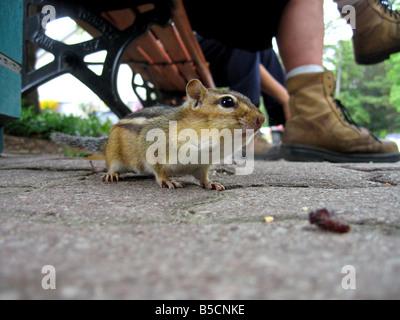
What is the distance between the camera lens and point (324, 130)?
2.49m

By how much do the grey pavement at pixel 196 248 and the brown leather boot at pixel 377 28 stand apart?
2346mm

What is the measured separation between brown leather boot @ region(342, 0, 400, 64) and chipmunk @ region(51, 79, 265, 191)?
203cm

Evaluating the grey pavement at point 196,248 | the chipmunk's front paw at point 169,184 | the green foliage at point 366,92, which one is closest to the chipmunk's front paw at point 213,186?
the chipmunk's front paw at point 169,184

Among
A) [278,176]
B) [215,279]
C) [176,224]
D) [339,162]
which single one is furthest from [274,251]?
[339,162]

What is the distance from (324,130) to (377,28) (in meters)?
1.19

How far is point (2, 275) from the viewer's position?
0.45 metres

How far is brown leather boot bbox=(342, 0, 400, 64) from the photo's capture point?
9.05 ft

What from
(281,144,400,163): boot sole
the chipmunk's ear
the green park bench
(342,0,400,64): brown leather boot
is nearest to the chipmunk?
the chipmunk's ear

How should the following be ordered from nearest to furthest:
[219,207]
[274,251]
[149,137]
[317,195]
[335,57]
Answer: [274,251], [219,207], [317,195], [149,137], [335,57]

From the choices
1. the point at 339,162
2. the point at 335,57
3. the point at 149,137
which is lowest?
the point at 339,162

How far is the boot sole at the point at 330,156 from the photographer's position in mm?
2555

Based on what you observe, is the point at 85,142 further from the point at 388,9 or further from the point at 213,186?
the point at 388,9

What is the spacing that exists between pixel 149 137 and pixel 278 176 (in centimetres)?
76
